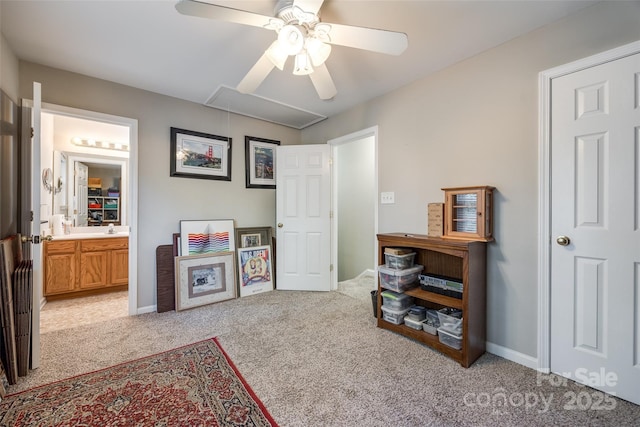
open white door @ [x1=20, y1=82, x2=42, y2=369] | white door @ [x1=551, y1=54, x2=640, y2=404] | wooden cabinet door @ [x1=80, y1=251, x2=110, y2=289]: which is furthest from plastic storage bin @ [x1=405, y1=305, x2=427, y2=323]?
wooden cabinet door @ [x1=80, y1=251, x2=110, y2=289]

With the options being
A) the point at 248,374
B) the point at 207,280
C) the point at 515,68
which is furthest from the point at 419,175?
the point at 207,280

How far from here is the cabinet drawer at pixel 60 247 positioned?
3191mm

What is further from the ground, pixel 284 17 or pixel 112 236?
pixel 284 17

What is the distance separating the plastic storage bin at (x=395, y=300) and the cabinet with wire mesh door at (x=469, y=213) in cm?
67

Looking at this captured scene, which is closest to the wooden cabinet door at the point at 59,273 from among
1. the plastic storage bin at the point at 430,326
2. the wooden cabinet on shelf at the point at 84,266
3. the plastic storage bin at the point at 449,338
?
the wooden cabinet on shelf at the point at 84,266

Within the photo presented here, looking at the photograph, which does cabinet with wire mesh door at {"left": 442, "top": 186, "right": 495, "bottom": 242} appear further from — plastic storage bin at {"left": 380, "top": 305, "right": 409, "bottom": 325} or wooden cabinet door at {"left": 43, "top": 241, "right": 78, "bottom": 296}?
wooden cabinet door at {"left": 43, "top": 241, "right": 78, "bottom": 296}

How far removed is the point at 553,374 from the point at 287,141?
376 centimetres

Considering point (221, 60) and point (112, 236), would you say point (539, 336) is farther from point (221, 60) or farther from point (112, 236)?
point (112, 236)

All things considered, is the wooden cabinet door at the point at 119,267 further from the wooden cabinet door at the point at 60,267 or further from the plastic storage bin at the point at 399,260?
the plastic storage bin at the point at 399,260

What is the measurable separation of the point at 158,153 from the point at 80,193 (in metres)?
2.14

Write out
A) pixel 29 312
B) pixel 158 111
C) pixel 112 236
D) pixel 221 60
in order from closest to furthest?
pixel 29 312, pixel 221 60, pixel 158 111, pixel 112 236

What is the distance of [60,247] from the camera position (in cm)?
325

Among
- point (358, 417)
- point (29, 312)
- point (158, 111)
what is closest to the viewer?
point (358, 417)

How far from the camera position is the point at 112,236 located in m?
3.58
